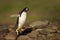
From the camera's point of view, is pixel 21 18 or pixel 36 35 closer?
pixel 21 18

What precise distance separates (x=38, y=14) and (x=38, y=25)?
1.53m

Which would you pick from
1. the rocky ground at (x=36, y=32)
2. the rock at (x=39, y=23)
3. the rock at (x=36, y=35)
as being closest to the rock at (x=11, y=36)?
the rocky ground at (x=36, y=32)

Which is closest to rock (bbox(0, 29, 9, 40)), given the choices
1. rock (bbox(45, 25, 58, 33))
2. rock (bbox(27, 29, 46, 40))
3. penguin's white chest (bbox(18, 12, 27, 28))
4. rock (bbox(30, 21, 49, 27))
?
penguin's white chest (bbox(18, 12, 27, 28))

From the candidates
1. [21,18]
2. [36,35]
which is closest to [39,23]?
[36,35]

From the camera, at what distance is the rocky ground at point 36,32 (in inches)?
326

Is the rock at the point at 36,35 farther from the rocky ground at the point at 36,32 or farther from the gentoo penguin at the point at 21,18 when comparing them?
the gentoo penguin at the point at 21,18

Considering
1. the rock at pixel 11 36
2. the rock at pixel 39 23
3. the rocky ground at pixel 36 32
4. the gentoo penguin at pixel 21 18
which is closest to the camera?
the gentoo penguin at pixel 21 18

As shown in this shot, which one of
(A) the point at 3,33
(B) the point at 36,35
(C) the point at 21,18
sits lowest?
(A) the point at 3,33

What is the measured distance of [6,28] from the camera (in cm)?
943

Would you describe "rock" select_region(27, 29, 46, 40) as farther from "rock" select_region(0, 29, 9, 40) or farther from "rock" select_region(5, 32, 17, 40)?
"rock" select_region(0, 29, 9, 40)

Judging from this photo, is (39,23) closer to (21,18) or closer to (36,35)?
(36,35)

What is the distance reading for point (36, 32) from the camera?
28.7ft

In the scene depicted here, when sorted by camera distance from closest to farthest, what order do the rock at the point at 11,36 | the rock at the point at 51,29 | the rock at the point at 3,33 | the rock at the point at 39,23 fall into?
the rock at the point at 11,36 < the rock at the point at 3,33 < the rock at the point at 51,29 < the rock at the point at 39,23

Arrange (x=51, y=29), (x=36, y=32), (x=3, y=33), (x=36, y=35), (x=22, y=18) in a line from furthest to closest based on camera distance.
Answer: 1. (x=51, y=29)
2. (x=3, y=33)
3. (x=36, y=32)
4. (x=36, y=35)
5. (x=22, y=18)
